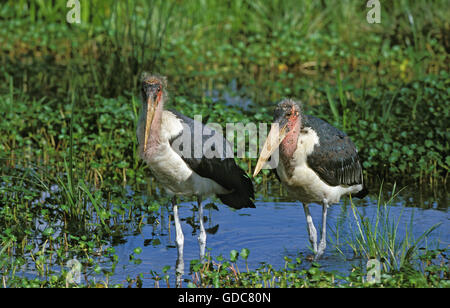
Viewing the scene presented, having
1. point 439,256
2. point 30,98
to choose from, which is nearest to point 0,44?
point 30,98

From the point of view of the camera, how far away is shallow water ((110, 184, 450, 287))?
4.89 metres

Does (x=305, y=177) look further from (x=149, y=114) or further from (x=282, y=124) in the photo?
(x=149, y=114)

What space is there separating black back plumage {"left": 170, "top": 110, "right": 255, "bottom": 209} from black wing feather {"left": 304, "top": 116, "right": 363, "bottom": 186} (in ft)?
1.66

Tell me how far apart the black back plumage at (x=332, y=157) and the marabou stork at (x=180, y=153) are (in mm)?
526

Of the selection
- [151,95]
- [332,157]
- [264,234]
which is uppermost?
[151,95]

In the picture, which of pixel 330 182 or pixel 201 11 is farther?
pixel 201 11

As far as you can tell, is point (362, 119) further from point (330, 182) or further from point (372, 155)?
point (330, 182)

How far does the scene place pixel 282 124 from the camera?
4805 millimetres

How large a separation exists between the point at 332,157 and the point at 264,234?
80 centimetres

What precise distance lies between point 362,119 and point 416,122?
484mm

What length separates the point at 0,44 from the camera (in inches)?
392

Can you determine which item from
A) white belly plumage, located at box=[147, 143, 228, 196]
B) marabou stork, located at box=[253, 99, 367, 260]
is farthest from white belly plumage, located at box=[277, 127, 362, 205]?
white belly plumage, located at box=[147, 143, 228, 196]

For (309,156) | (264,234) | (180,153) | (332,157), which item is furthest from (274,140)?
(264,234)

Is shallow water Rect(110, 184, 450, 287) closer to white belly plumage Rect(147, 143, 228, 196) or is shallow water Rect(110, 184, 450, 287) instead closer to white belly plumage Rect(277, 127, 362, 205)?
white belly plumage Rect(277, 127, 362, 205)
